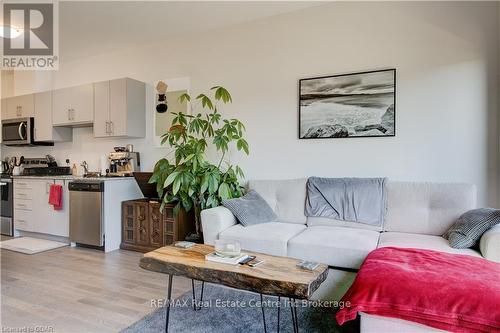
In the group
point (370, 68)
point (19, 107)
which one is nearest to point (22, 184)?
point (19, 107)

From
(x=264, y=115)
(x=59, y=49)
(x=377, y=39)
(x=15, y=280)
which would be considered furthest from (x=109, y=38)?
(x=377, y=39)

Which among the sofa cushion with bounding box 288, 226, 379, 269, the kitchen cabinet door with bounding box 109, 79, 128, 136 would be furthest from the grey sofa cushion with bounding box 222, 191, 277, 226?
the kitchen cabinet door with bounding box 109, 79, 128, 136

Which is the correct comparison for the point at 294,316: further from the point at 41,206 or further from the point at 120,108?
the point at 41,206

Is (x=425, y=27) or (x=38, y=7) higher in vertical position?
(x=38, y=7)

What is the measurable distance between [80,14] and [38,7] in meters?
0.39

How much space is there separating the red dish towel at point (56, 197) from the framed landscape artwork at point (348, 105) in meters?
3.17

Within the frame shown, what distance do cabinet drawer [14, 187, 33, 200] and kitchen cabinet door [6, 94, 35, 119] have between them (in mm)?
1202

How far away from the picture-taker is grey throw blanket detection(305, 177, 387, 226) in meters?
2.69

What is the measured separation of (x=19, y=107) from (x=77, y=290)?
380cm

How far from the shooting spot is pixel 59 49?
4.34m

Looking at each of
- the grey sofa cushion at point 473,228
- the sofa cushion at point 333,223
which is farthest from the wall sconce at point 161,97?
the grey sofa cushion at point 473,228

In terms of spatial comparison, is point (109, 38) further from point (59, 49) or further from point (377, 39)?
point (377, 39)

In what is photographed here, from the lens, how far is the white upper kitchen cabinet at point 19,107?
472 cm

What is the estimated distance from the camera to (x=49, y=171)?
461 centimetres
